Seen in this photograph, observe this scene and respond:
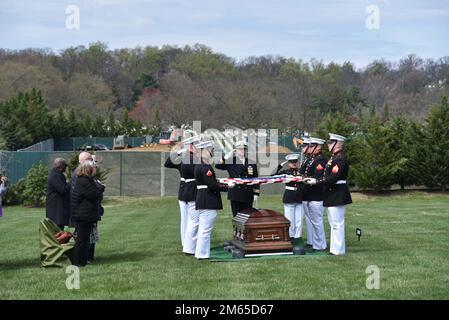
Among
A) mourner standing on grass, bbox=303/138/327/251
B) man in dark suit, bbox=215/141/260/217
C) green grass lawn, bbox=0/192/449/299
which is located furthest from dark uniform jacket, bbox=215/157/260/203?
green grass lawn, bbox=0/192/449/299

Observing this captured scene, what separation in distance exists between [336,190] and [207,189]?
2209mm

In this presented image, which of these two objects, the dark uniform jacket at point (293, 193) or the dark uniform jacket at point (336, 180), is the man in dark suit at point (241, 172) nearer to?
the dark uniform jacket at point (293, 193)

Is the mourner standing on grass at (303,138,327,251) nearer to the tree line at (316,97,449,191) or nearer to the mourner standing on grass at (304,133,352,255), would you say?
the mourner standing on grass at (304,133,352,255)

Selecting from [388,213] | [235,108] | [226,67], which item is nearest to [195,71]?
[226,67]

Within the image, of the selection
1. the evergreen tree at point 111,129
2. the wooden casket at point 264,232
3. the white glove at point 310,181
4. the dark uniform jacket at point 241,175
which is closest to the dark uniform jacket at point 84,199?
the wooden casket at point 264,232

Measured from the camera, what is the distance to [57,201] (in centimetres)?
1194

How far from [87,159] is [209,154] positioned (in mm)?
2032

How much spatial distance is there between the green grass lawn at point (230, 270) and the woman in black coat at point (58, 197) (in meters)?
0.84

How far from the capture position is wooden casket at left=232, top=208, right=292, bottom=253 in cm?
1217

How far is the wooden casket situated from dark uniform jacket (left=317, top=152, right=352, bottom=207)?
867 mm

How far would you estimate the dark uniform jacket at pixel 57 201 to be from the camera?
11805 millimetres

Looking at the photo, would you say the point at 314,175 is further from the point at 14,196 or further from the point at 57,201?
the point at 14,196

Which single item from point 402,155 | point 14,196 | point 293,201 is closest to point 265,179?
point 293,201
